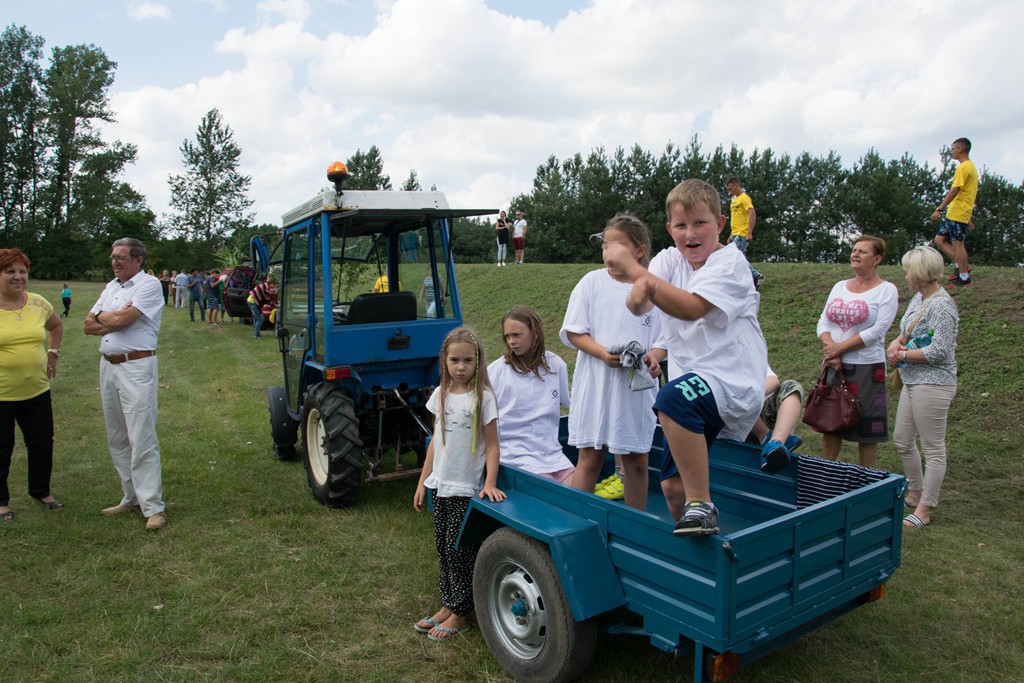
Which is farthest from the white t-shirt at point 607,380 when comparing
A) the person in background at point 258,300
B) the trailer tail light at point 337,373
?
the person in background at point 258,300

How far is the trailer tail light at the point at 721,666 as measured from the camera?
7.50 ft

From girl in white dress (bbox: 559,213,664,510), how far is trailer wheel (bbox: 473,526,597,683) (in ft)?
1.88

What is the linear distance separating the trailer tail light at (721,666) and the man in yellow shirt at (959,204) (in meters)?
7.32

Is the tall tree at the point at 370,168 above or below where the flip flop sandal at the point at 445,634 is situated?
above

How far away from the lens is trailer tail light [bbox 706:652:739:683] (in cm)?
229

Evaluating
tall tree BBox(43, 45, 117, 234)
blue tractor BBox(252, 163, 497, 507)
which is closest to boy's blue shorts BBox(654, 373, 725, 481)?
blue tractor BBox(252, 163, 497, 507)

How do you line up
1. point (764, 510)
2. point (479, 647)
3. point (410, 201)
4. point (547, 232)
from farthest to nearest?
point (547, 232)
point (410, 201)
point (764, 510)
point (479, 647)

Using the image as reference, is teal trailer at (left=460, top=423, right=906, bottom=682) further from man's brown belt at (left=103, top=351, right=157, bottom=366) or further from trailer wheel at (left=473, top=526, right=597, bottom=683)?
man's brown belt at (left=103, top=351, right=157, bottom=366)

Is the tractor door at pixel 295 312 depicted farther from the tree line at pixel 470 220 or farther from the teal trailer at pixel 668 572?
the tree line at pixel 470 220

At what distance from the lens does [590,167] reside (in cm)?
4978

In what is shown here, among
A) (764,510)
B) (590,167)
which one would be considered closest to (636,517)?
(764,510)

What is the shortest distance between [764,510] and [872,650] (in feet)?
2.50

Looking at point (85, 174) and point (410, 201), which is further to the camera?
point (85, 174)

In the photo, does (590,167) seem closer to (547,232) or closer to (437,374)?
(547,232)
